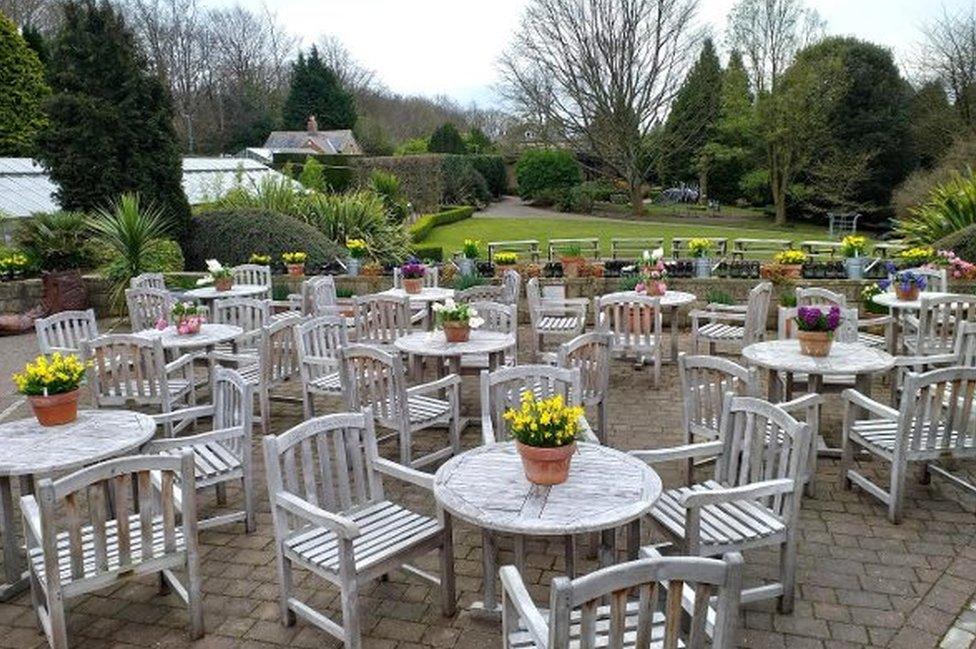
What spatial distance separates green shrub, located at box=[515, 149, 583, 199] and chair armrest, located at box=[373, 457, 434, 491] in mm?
27380

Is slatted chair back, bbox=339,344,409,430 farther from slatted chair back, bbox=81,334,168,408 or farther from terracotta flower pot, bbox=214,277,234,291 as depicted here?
terracotta flower pot, bbox=214,277,234,291

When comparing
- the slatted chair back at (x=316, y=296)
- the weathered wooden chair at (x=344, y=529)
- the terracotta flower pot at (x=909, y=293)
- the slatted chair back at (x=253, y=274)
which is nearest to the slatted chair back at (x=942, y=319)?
the terracotta flower pot at (x=909, y=293)

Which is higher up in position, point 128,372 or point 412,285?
point 412,285

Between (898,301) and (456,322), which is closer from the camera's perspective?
(456,322)

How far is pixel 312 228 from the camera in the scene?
11883 millimetres

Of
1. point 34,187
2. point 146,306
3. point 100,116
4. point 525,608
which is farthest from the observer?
point 34,187

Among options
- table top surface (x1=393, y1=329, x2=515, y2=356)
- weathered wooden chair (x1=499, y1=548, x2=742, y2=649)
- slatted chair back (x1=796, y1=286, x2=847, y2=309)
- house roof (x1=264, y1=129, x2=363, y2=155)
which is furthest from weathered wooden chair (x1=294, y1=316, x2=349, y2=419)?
house roof (x1=264, y1=129, x2=363, y2=155)

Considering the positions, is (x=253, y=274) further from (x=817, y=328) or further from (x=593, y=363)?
(x=817, y=328)

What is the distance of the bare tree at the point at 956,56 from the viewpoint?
22734mm

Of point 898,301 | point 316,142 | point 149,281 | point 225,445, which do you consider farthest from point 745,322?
point 316,142

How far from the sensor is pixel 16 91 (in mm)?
19688

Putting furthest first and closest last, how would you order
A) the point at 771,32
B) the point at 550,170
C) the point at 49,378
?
the point at 550,170, the point at 771,32, the point at 49,378

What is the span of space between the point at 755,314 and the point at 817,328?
1936mm

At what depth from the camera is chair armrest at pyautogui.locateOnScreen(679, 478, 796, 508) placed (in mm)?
2775
